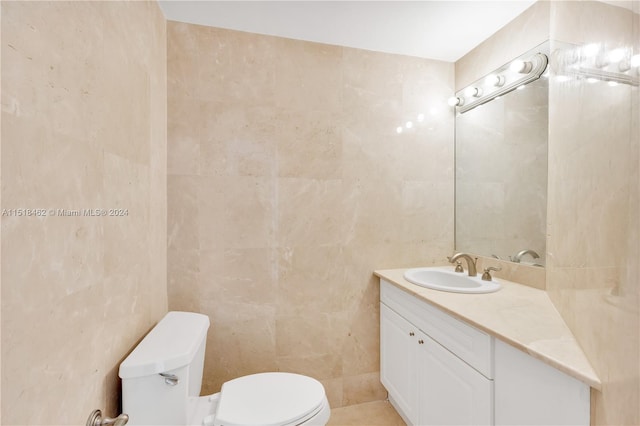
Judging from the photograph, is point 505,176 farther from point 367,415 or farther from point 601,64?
point 367,415

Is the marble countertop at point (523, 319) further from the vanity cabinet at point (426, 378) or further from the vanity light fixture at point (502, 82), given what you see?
the vanity light fixture at point (502, 82)

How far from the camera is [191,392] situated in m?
1.32

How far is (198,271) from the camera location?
175 cm

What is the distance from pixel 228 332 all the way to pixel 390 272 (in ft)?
3.57

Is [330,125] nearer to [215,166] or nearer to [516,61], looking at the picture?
[215,166]

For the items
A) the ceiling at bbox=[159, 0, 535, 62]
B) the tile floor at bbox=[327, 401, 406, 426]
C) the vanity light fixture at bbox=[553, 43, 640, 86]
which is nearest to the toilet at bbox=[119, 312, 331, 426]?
the tile floor at bbox=[327, 401, 406, 426]

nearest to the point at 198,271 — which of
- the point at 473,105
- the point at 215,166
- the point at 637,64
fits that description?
the point at 215,166

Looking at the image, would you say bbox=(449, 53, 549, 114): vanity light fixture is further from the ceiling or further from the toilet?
the toilet

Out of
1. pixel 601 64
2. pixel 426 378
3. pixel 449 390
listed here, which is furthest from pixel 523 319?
pixel 601 64

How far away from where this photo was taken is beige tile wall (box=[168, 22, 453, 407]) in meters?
1.73

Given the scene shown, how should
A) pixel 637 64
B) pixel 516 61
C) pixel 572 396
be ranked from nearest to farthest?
pixel 637 64
pixel 572 396
pixel 516 61

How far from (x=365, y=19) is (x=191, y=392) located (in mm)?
2115

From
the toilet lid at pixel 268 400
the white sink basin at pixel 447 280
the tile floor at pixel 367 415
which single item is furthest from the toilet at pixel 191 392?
the white sink basin at pixel 447 280

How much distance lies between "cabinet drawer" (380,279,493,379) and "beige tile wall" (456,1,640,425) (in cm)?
31
